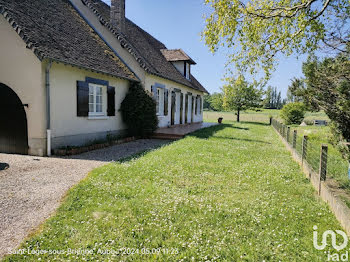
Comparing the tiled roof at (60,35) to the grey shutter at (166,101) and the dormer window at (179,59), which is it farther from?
the dormer window at (179,59)

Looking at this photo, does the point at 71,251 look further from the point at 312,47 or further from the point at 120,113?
the point at 120,113

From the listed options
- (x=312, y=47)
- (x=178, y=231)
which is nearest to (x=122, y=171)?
(x=178, y=231)

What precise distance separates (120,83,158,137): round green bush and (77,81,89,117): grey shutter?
9.36 feet

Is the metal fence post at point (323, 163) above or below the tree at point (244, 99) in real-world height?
below

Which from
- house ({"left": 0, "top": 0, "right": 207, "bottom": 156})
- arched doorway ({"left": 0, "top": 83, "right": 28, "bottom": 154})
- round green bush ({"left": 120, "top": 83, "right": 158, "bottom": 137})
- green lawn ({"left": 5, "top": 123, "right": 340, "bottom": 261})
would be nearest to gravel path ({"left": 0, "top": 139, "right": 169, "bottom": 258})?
green lawn ({"left": 5, "top": 123, "right": 340, "bottom": 261})

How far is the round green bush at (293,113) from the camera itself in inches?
1193

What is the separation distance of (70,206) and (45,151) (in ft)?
16.0

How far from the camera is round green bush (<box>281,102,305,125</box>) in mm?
30312

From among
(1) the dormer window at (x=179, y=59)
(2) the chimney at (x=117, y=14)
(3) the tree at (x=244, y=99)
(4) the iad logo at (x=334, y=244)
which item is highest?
(2) the chimney at (x=117, y=14)

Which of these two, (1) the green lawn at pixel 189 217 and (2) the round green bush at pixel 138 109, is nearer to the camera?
(1) the green lawn at pixel 189 217

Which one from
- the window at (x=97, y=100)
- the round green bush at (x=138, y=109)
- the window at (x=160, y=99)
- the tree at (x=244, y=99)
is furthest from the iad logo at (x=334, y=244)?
the tree at (x=244, y=99)

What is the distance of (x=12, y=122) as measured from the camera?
8.34m

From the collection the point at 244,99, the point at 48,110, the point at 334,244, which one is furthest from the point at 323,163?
the point at 244,99

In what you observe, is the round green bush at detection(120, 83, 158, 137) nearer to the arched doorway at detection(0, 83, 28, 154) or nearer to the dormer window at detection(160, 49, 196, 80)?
the arched doorway at detection(0, 83, 28, 154)
